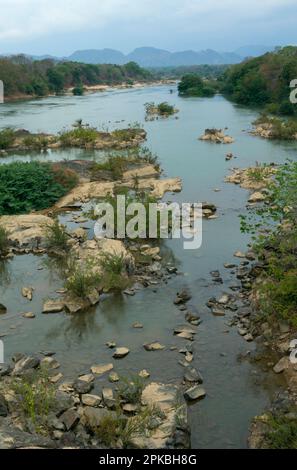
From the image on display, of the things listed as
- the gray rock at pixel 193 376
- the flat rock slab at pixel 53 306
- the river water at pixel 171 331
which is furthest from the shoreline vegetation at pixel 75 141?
the gray rock at pixel 193 376

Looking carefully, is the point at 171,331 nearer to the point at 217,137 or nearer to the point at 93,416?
the point at 93,416

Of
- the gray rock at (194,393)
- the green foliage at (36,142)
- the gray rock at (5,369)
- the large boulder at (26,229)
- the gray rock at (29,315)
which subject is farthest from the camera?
the green foliage at (36,142)

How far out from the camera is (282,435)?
17.0 ft

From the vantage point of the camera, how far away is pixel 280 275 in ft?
25.7

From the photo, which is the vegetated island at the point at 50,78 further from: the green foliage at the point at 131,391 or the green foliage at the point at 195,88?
the green foliage at the point at 131,391

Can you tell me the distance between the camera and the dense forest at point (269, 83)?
3984 centimetres

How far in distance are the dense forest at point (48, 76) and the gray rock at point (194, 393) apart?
190ft

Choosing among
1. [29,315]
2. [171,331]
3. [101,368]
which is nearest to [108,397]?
[101,368]

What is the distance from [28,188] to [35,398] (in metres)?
10.4

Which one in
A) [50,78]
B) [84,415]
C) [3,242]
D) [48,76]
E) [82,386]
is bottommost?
[82,386]

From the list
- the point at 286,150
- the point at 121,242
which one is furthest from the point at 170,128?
the point at 121,242

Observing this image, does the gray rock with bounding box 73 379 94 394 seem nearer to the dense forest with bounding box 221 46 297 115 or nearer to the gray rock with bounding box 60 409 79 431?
the gray rock with bounding box 60 409 79 431

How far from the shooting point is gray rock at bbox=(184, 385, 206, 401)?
6508mm
